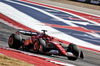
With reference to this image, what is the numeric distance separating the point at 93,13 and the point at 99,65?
16.2 m

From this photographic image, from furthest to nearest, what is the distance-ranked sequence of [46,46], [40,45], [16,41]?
[16,41] → [46,46] → [40,45]

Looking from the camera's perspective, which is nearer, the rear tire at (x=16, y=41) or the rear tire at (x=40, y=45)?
the rear tire at (x=40, y=45)

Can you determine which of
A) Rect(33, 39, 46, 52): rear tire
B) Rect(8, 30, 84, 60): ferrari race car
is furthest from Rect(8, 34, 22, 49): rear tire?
Rect(33, 39, 46, 52): rear tire

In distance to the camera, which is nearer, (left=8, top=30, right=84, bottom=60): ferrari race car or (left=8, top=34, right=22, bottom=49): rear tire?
(left=8, top=30, right=84, bottom=60): ferrari race car

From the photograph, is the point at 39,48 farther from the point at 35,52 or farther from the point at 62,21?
the point at 62,21

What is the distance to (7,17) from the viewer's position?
22297 mm

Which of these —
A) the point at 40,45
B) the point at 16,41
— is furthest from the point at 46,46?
the point at 16,41

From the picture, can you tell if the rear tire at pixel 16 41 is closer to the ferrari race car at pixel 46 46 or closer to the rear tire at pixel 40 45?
the ferrari race car at pixel 46 46

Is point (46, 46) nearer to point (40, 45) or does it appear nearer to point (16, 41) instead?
point (40, 45)

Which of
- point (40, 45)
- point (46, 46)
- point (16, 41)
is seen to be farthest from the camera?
point (16, 41)

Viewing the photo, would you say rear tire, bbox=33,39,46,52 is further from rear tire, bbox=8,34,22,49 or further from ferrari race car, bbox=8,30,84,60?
rear tire, bbox=8,34,22,49

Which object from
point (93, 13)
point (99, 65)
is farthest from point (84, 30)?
point (99, 65)

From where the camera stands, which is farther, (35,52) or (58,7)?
(58,7)

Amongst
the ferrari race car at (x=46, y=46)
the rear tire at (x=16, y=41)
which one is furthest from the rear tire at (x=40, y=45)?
the rear tire at (x=16, y=41)
